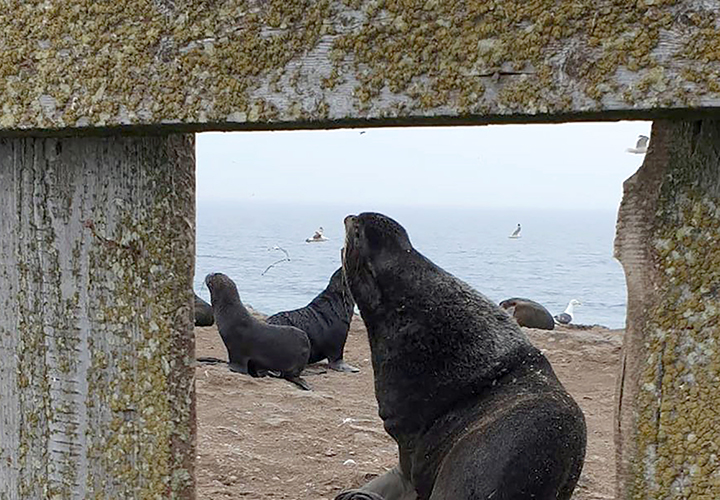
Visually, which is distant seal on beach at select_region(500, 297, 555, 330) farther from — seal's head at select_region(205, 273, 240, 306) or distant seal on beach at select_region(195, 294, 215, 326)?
seal's head at select_region(205, 273, 240, 306)

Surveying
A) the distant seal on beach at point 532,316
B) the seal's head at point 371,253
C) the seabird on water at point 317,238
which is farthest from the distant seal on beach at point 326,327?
the seabird on water at point 317,238

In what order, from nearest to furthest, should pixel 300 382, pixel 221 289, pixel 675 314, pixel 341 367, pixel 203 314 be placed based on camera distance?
pixel 675 314 → pixel 300 382 → pixel 221 289 → pixel 341 367 → pixel 203 314

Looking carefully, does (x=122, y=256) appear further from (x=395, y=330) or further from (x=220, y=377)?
(x=220, y=377)

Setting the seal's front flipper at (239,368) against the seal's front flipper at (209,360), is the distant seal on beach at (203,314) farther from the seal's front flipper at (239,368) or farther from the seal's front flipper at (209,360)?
the seal's front flipper at (239,368)

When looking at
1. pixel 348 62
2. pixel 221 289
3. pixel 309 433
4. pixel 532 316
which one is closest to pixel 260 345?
pixel 221 289

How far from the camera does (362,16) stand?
1.29 m

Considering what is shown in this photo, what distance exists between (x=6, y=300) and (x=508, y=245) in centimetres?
2544

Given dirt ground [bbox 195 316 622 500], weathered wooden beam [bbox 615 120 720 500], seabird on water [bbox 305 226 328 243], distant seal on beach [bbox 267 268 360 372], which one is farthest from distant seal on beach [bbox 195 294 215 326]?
weathered wooden beam [bbox 615 120 720 500]

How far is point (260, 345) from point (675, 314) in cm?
710

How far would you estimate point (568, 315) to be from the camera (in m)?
13.9

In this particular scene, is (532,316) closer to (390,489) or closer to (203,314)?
(203,314)

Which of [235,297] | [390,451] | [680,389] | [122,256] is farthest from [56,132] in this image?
[235,297]

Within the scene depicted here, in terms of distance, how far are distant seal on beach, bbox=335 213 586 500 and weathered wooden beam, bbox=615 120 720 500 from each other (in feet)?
0.81

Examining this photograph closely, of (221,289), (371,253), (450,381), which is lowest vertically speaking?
(221,289)
